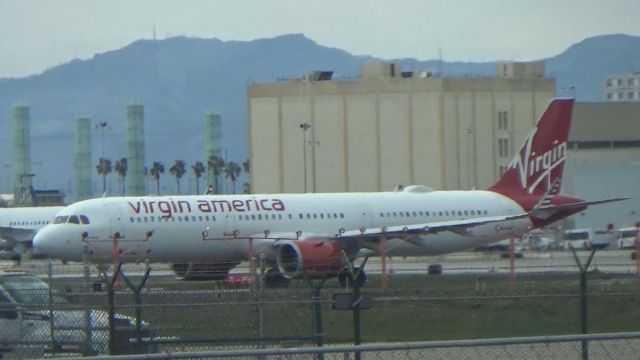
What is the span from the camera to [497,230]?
161ft

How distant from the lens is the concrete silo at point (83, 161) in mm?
136625

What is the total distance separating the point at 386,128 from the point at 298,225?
173 ft

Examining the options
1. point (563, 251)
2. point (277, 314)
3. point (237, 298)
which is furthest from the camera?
point (563, 251)

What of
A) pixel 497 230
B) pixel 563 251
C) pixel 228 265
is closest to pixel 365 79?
pixel 563 251

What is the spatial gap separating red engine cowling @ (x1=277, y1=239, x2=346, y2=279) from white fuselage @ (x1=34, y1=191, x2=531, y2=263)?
0.81 m

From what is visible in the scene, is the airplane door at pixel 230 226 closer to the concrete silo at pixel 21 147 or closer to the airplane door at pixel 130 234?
the airplane door at pixel 130 234

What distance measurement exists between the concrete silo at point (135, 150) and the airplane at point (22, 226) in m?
60.3

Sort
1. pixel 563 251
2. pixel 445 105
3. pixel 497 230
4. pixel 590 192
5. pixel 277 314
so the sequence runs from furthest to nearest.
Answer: pixel 445 105 → pixel 590 192 → pixel 563 251 → pixel 497 230 → pixel 277 314

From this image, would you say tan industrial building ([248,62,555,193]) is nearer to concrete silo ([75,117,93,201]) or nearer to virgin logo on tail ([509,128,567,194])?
concrete silo ([75,117,93,201])

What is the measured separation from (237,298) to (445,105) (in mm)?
72534

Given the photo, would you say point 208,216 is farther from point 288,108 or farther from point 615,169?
point 288,108

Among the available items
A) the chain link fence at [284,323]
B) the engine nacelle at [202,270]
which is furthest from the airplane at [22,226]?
the chain link fence at [284,323]

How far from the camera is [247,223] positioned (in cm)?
4547

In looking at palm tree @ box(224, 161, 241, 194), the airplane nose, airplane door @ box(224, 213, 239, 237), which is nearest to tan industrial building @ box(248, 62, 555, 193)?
airplane door @ box(224, 213, 239, 237)
